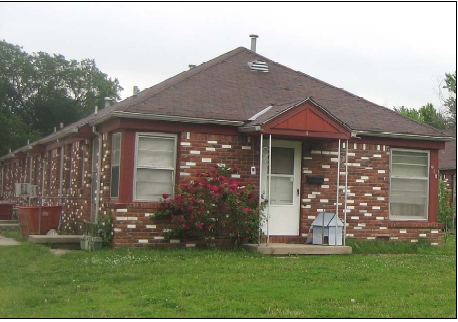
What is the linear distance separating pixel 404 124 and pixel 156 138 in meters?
6.29

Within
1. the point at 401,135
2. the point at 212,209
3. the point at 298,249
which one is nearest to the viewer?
the point at 298,249

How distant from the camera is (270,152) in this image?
50.1 ft

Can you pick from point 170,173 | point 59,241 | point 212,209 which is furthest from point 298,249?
point 59,241

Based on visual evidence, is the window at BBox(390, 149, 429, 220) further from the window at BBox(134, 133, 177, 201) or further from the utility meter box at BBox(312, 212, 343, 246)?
the window at BBox(134, 133, 177, 201)

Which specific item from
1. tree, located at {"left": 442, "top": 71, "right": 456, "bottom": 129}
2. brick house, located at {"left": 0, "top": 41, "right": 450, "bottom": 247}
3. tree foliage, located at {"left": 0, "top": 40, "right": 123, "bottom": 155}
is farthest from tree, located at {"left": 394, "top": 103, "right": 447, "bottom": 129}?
brick house, located at {"left": 0, "top": 41, "right": 450, "bottom": 247}

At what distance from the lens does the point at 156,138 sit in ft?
50.9

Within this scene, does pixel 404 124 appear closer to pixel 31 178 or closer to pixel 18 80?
pixel 31 178

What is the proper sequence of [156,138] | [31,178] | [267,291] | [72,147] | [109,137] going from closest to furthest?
[267,291]
[156,138]
[109,137]
[72,147]
[31,178]

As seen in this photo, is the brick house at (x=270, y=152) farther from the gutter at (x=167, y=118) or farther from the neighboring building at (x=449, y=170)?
the neighboring building at (x=449, y=170)

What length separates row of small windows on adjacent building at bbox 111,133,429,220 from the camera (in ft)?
50.7

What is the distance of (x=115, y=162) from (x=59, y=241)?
2.16 m

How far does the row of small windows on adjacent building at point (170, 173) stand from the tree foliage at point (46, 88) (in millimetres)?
42957

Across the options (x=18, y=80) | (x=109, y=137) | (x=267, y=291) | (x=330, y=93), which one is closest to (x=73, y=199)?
(x=109, y=137)

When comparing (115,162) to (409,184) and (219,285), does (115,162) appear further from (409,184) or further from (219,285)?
(409,184)
